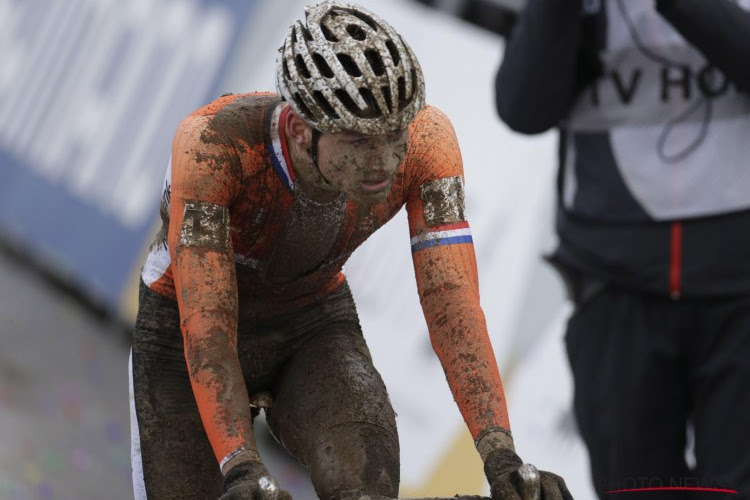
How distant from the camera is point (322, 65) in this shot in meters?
3.14

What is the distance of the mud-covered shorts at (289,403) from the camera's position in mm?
3354

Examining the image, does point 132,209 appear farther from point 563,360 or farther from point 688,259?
point 688,259

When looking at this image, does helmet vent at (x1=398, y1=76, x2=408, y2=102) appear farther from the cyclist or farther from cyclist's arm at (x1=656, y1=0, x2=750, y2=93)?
cyclist's arm at (x1=656, y1=0, x2=750, y2=93)

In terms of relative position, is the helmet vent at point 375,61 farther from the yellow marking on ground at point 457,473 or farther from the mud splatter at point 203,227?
the yellow marking on ground at point 457,473

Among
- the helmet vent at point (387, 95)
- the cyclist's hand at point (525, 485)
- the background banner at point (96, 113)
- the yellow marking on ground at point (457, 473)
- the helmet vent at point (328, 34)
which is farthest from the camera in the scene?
the background banner at point (96, 113)

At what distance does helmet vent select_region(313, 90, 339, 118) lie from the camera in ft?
10.1

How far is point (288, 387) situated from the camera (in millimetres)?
3678

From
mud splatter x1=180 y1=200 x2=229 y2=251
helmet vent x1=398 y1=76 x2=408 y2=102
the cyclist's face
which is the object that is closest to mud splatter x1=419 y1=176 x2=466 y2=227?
the cyclist's face

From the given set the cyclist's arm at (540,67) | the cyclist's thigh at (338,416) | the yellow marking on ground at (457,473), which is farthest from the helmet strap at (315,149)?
the yellow marking on ground at (457,473)

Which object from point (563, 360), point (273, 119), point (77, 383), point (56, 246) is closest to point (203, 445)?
point (273, 119)

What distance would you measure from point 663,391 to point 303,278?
1325 mm

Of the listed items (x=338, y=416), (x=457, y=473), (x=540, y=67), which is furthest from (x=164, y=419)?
(x=457, y=473)

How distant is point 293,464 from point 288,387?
399 centimetres

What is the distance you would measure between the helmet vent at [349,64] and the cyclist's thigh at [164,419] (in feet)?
3.35
